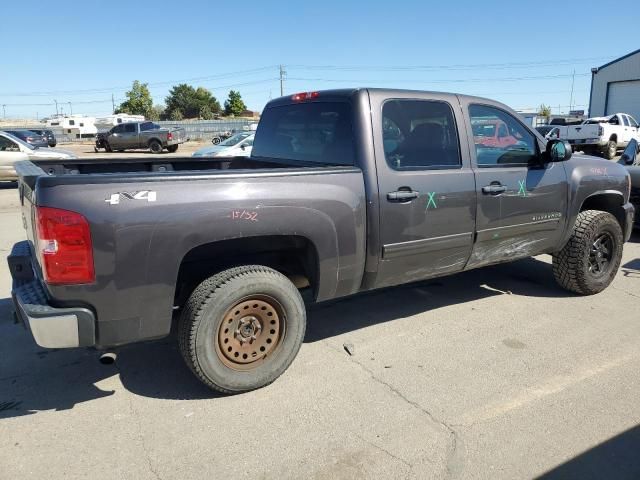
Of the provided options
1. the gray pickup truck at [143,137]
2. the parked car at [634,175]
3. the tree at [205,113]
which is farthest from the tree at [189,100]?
the parked car at [634,175]

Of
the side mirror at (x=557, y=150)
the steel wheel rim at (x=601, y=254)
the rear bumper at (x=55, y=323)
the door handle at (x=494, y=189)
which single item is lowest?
the steel wheel rim at (x=601, y=254)

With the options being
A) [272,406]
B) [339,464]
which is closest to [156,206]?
[272,406]

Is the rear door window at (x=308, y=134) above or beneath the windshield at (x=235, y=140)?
above

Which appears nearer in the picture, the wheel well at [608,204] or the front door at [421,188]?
the front door at [421,188]

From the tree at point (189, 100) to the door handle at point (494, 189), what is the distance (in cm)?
9500

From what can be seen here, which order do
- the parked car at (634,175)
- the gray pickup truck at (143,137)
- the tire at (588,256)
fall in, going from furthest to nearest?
the gray pickup truck at (143,137) < the parked car at (634,175) < the tire at (588,256)

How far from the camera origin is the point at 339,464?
2.60 meters

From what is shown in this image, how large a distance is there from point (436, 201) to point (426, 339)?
3.70 ft

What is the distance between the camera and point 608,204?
206 inches

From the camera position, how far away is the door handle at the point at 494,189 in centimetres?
Answer: 404

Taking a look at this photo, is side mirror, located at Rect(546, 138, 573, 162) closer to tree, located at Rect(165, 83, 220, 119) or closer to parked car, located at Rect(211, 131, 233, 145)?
parked car, located at Rect(211, 131, 233, 145)

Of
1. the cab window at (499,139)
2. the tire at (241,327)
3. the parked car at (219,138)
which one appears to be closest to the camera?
the tire at (241,327)

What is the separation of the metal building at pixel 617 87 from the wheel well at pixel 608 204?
34691 mm

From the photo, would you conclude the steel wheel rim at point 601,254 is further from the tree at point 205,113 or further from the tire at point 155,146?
the tree at point 205,113
